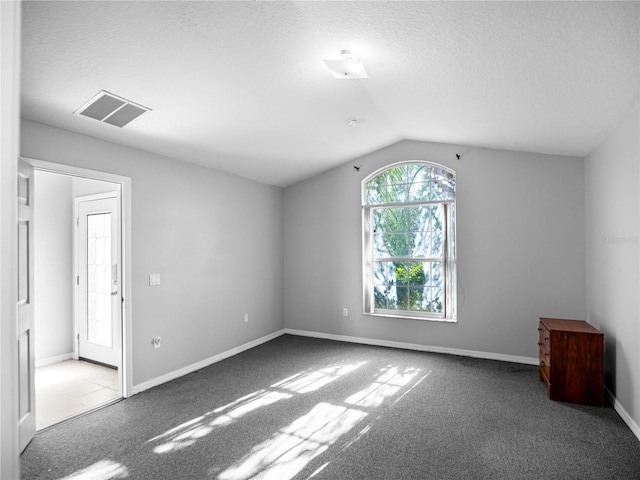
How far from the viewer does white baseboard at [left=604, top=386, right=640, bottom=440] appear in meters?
2.64

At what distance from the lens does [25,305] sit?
8.48 feet

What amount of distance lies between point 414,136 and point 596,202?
2.08 meters

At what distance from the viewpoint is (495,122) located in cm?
350

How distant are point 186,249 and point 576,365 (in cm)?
394

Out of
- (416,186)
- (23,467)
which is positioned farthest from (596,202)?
(23,467)

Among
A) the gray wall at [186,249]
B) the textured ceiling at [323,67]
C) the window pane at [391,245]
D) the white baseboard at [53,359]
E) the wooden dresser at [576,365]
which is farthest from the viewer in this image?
the window pane at [391,245]

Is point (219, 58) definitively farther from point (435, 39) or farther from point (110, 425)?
point (110, 425)

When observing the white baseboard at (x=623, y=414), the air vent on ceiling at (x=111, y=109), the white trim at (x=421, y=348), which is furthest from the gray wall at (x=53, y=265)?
the white baseboard at (x=623, y=414)

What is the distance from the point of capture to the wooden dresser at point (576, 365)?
3.09m

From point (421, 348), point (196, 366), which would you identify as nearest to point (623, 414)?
point (421, 348)

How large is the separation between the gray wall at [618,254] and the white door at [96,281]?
4974mm

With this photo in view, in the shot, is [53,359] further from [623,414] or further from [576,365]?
[623,414]

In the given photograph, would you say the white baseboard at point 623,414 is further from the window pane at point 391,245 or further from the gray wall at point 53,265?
the gray wall at point 53,265

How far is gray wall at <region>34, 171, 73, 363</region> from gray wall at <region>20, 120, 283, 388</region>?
6.05 feet
